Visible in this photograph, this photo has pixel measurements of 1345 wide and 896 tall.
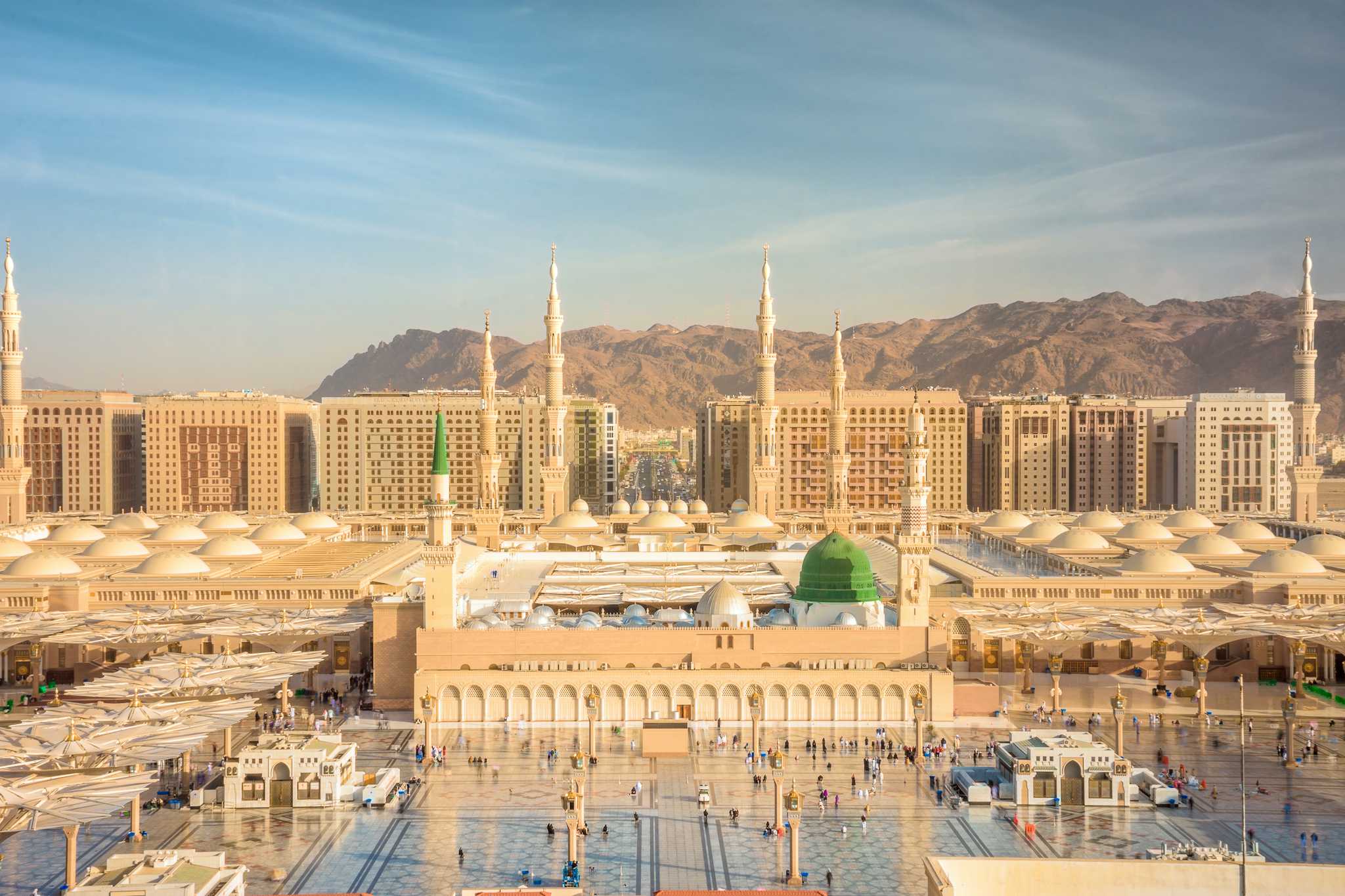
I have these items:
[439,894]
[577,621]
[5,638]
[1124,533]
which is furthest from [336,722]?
[1124,533]

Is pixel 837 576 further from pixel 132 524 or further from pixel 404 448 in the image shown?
pixel 404 448

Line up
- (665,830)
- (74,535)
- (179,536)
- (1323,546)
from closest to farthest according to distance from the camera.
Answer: (665,830)
(1323,546)
(179,536)
(74,535)

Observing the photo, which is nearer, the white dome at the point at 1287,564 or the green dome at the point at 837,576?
the green dome at the point at 837,576

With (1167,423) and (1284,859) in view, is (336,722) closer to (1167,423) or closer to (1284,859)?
(1284,859)

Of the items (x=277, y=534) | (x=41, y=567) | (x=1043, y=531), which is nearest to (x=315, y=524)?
(x=277, y=534)

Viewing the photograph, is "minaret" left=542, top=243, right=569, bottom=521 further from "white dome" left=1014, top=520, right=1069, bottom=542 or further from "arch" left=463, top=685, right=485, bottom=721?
"arch" left=463, top=685, right=485, bottom=721

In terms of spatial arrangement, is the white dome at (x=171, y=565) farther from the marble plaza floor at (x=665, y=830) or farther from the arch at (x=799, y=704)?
the arch at (x=799, y=704)

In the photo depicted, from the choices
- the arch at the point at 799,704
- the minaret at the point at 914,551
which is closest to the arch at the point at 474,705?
the arch at the point at 799,704
